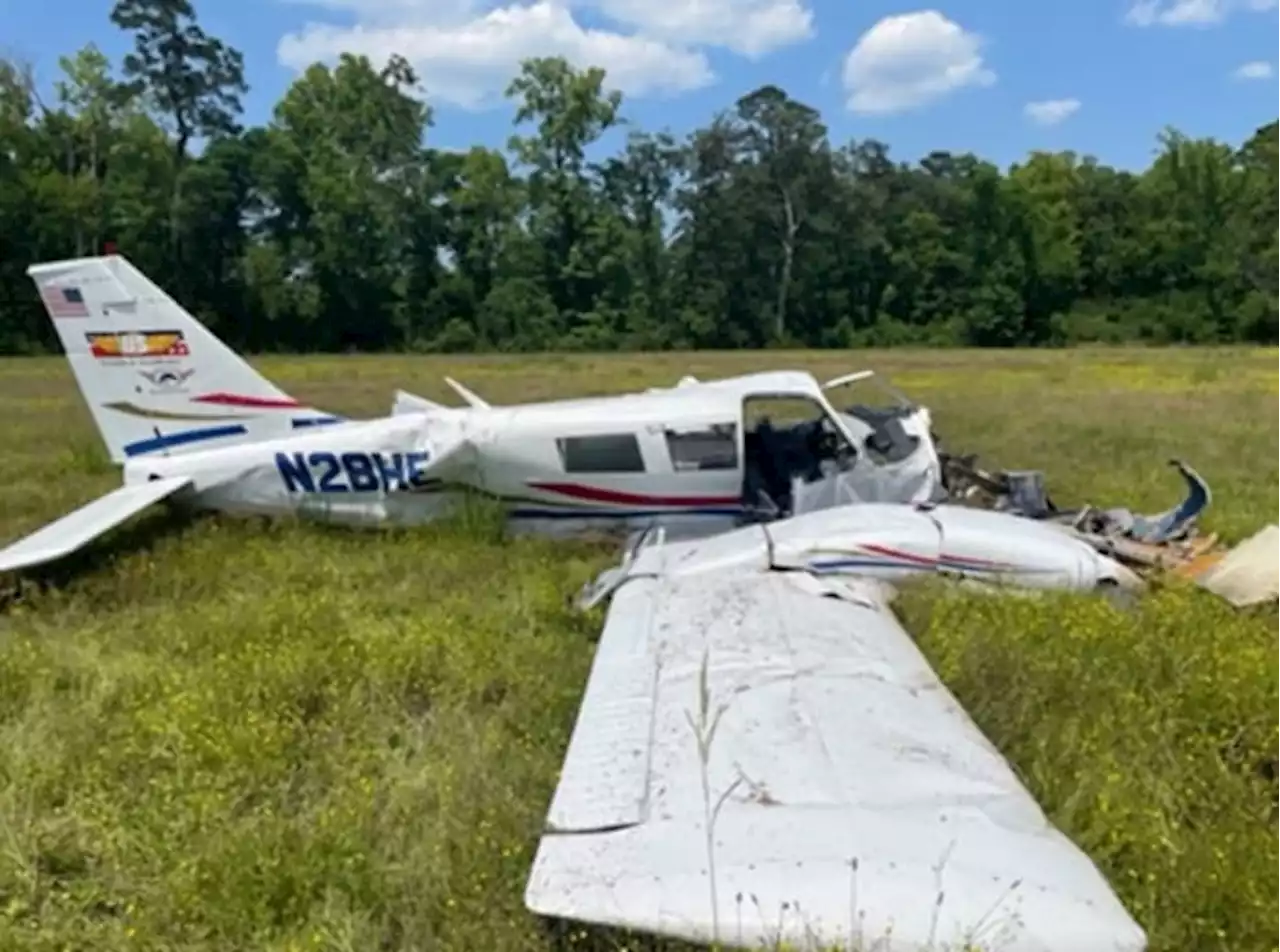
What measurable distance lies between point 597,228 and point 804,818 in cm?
5271

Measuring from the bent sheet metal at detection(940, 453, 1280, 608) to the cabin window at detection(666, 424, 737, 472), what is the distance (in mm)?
1558

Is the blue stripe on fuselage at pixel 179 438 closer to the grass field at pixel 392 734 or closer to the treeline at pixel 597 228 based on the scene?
the grass field at pixel 392 734

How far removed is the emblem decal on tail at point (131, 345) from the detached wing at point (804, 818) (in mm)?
5196

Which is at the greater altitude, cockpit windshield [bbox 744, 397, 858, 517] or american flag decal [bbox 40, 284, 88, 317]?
american flag decal [bbox 40, 284, 88, 317]

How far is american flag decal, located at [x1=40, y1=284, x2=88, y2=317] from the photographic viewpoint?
27.1ft

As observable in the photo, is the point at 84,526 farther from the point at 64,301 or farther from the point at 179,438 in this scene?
the point at 64,301

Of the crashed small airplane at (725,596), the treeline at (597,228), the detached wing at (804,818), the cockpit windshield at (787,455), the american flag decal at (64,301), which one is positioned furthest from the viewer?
the treeline at (597,228)

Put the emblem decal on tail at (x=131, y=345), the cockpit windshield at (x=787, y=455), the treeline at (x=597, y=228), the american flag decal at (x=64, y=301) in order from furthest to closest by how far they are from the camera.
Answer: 1. the treeline at (x=597, y=228)
2. the emblem decal on tail at (x=131, y=345)
3. the american flag decal at (x=64, y=301)
4. the cockpit windshield at (x=787, y=455)

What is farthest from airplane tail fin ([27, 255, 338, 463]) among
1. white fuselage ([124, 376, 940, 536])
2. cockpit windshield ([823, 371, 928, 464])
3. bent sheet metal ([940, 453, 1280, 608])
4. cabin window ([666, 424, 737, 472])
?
bent sheet metal ([940, 453, 1280, 608])

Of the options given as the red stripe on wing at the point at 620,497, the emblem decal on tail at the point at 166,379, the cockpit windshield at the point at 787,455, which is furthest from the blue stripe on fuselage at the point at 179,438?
the cockpit windshield at the point at 787,455

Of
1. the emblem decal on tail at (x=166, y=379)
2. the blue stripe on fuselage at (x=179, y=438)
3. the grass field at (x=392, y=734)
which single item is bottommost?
the grass field at (x=392, y=734)

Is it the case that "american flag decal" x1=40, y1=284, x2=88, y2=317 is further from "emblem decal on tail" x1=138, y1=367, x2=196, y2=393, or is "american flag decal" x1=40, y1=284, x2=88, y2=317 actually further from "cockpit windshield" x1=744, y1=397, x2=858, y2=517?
"cockpit windshield" x1=744, y1=397, x2=858, y2=517

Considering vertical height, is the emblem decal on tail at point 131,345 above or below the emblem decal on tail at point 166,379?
above

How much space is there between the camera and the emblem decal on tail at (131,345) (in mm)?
8359
